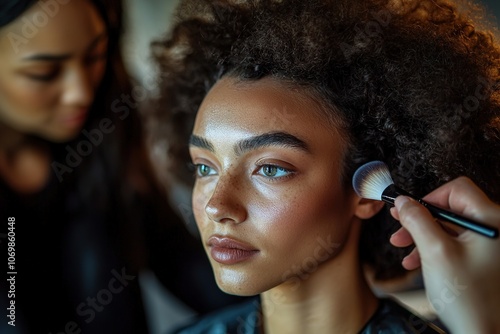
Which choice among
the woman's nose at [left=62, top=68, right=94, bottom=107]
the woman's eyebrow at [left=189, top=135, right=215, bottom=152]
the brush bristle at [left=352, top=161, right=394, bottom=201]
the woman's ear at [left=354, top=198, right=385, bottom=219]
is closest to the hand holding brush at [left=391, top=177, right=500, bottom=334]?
the brush bristle at [left=352, top=161, right=394, bottom=201]

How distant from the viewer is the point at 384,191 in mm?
841

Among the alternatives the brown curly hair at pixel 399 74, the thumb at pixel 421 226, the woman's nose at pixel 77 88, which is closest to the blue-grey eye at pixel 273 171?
the brown curly hair at pixel 399 74

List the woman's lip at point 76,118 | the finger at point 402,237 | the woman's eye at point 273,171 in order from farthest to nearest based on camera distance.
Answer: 1. the woman's lip at point 76,118
2. the woman's eye at point 273,171
3. the finger at point 402,237

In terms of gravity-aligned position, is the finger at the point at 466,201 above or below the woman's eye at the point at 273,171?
below

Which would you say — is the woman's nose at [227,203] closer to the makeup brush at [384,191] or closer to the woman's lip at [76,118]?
the makeup brush at [384,191]

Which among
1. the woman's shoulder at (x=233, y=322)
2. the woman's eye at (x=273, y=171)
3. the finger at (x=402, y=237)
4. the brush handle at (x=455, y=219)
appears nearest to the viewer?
the brush handle at (x=455, y=219)

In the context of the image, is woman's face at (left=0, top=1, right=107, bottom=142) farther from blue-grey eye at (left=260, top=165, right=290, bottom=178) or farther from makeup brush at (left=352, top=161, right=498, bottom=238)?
makeup brush at (left=352, top=161, right=498, bottom=238)

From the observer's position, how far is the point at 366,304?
1.01m

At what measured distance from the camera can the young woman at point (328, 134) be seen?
2.98 feet

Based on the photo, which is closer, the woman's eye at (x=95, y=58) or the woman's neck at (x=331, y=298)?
the woman's neck at (x=331, y=298)

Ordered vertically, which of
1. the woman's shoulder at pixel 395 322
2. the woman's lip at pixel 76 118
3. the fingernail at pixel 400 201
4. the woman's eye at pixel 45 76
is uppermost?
the woman's eye at pixel 45 76

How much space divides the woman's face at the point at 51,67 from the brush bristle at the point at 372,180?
0.58 meters

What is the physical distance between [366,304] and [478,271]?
0.32 meters

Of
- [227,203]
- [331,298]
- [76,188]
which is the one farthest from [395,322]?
[76,188]
